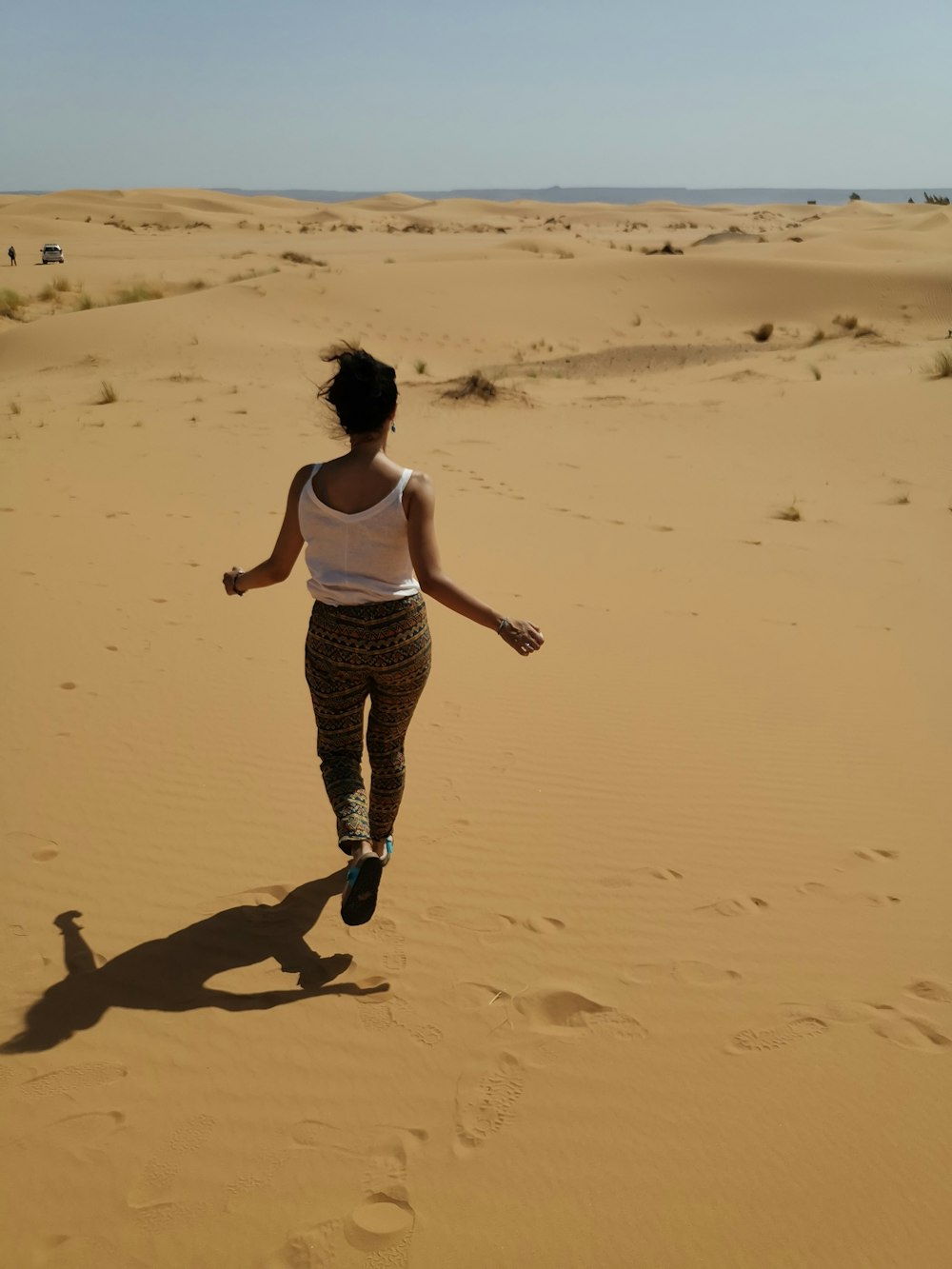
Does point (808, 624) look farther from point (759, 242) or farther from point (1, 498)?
point (759, 242)

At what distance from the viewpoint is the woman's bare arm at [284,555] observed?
9.56 feet

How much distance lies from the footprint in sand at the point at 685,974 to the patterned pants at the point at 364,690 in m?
0.94

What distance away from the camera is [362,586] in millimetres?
2877

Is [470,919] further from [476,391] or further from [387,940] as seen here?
[476,391]

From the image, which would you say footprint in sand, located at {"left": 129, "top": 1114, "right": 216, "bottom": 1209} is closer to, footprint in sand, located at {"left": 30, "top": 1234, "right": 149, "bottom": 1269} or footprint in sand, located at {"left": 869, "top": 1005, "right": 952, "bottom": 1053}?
footprint in sand, located at {"left": 30, "top": 1234, "right": 149, "bottom": 1269}

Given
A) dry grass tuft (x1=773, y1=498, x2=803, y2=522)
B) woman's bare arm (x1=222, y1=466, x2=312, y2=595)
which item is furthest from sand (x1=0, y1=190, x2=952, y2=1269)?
woman's bare arm (x1=222, y1=466, x2=312, y2=595)

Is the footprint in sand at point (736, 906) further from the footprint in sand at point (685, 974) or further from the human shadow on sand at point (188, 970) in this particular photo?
the human shadow on sand at point (188, 970)

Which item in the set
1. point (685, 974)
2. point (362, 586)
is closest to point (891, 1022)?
point (685, 974)

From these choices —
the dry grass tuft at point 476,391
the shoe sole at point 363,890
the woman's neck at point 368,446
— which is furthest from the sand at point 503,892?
the dry grass tuft at point 476,391

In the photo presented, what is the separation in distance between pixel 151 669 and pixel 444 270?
20.6m

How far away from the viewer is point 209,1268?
84.1 inches

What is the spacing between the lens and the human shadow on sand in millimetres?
2891

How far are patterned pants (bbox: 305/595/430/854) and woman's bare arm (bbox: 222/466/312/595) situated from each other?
0.19m

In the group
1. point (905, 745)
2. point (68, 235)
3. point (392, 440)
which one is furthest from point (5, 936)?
point (68, 235)
